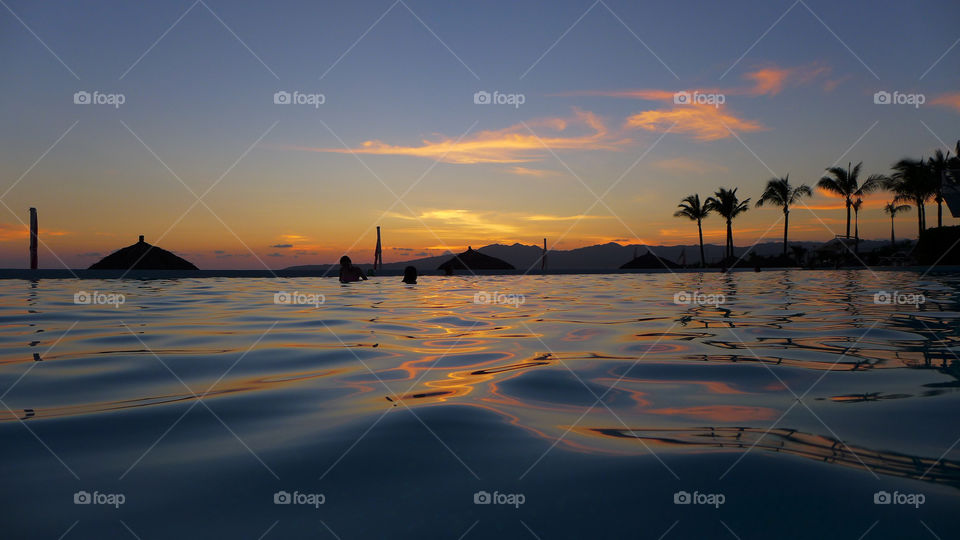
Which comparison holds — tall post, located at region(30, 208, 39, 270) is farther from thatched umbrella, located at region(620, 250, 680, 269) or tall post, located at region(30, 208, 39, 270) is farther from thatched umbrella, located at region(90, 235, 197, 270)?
thatched umbrella, located at region(620, 250, 680, 269)

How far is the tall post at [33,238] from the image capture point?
35344 millimetres

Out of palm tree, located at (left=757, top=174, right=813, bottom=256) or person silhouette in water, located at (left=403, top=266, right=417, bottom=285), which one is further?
palm tree, located at (left=757, top=174, right=813, bottom=256)

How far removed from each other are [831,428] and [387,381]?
2.94 meters

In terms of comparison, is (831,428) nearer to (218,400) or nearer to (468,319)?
(218,400)

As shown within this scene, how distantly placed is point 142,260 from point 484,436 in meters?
44.5

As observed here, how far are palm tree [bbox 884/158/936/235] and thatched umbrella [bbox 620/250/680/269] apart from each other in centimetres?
1749

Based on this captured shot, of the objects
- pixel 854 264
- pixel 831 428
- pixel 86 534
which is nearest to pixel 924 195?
pixel 854 264

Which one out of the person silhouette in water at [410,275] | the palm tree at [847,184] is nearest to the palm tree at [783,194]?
the palm tree at [847,184]

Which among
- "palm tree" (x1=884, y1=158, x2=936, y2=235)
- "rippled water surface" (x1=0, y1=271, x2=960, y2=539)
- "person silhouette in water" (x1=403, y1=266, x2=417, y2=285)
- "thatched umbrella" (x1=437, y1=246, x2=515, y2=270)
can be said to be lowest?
"rippled water surface" (x1=0, y1=271, x2=960, y2=539)

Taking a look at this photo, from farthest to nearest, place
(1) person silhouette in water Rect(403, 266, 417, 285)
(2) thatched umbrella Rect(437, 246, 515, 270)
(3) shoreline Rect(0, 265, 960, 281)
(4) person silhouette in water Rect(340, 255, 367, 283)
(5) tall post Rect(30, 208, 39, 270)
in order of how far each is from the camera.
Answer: (2) thatched umbrella Rect(437, 246, 515, 270) → (5) tall post Rect(30, 208, 39, 270) → (3) shoreline Rect(0, 265, 960, 281) → (1) person silhouette in water Rect(403, 266, 417, 285) → (4) person silhouette in water Rect(340, 255, 367, 283)

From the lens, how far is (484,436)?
2.93 meters

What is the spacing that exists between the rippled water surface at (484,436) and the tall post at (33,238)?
124ft

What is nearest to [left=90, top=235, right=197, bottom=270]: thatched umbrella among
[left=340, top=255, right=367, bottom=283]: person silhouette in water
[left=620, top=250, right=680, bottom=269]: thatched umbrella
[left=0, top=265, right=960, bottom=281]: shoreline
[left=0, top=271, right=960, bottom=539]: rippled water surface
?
[left=0, top=265, right=960, bottom=281]: shoreline

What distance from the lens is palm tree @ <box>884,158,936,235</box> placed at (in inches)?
1596
